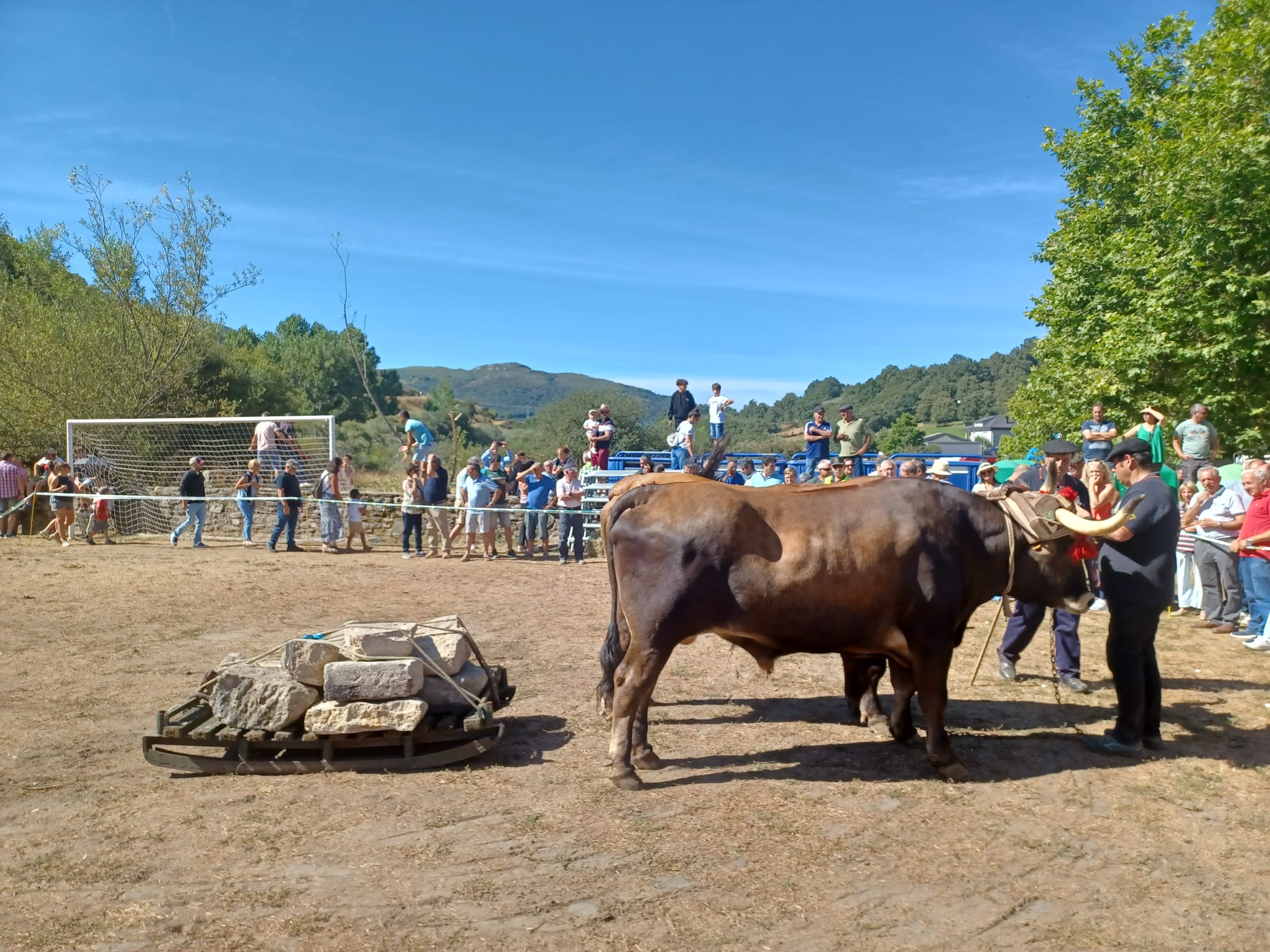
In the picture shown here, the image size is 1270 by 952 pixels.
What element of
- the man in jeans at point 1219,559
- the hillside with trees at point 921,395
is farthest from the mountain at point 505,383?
the man in jeans at point 1219,559

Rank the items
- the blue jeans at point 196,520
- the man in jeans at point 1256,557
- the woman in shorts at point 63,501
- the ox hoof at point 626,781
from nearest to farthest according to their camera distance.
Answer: the ox hoof at point 626,781, the man in jeans at point 1256,557, the blue jeans at point 196,520, the woman in shorts at point 63,501

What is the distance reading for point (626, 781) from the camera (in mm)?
5203

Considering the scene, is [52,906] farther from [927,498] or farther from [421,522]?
[421,522]

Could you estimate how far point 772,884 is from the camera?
4.03 m

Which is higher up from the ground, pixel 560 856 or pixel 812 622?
pixel 812 622

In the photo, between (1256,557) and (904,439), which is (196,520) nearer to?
(1256,557)

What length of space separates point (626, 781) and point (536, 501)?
12.1 m

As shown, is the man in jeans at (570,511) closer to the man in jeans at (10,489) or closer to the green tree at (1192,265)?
the green tree at (1192,265)

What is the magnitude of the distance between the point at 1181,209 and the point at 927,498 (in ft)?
47.5

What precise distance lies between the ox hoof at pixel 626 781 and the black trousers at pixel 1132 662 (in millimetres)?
3255

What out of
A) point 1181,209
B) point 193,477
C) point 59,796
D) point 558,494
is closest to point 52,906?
point 59,796

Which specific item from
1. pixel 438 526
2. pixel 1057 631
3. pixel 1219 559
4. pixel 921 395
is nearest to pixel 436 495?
pixel 438 526

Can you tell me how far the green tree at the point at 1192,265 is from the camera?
50.8ft

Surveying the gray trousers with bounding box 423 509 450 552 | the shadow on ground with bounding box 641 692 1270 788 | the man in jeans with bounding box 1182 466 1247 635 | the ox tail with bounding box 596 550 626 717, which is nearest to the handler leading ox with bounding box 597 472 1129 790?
the ox tail with bounding box 596 550 626 717
